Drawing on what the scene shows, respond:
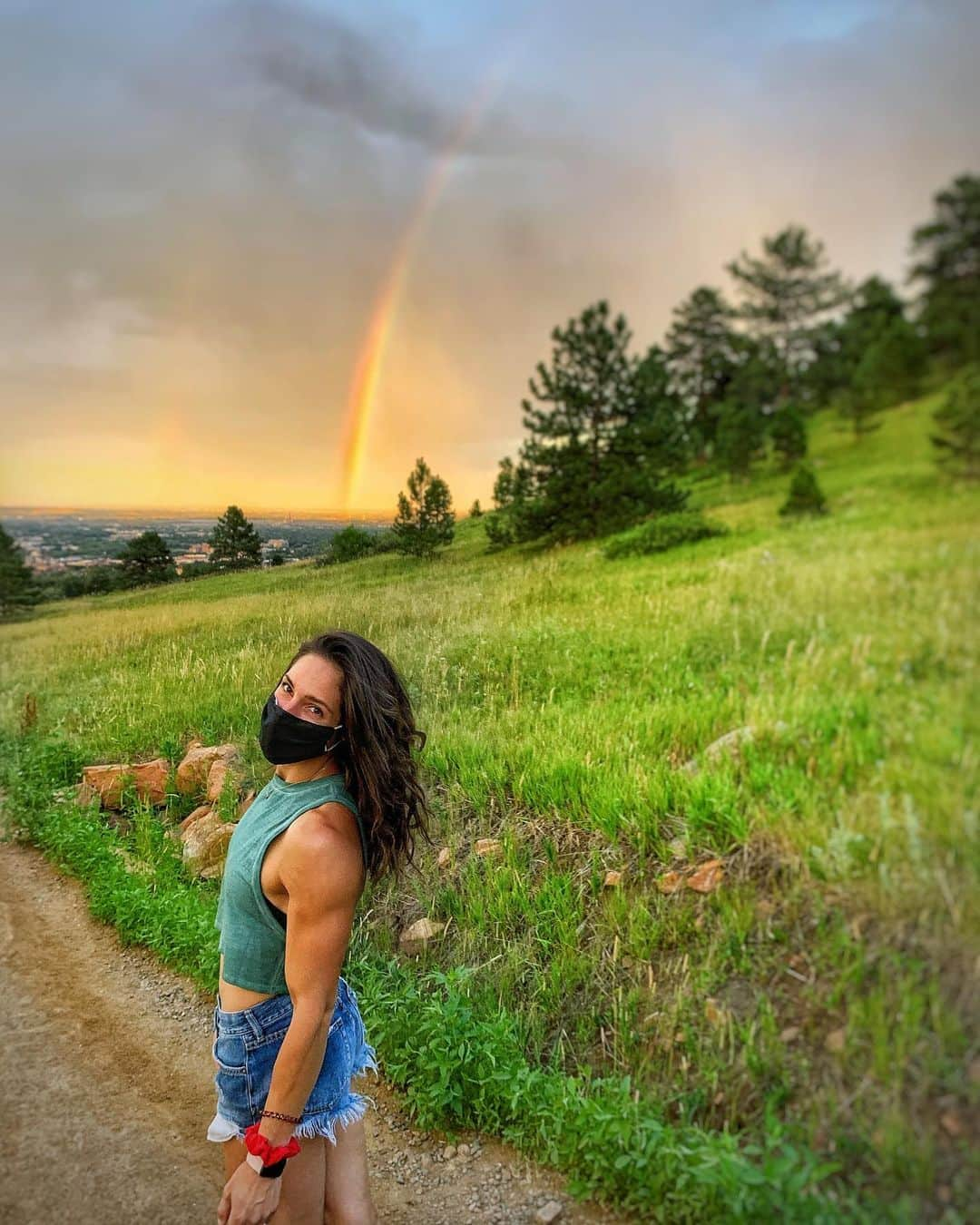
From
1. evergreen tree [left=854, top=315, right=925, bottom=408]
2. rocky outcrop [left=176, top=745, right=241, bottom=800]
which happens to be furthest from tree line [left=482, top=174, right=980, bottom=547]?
rocky outcrop [left=176, top=745, right=241, bottom=800]

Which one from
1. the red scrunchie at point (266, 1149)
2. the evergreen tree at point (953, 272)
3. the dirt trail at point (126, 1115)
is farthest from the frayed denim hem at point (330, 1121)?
the evergreen tree at point (953, 272)

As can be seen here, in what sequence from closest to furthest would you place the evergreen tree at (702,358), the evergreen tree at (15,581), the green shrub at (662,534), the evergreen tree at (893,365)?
the evergreen tree at (893,365)
the evergreen tree at (702,358)
the green shrub at (662,534)
the evergreen tree at (15,581)

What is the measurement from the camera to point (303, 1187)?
9.71 ft

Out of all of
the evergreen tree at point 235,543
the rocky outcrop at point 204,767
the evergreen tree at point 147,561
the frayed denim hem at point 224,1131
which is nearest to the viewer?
the frayed denim hem at point 224,1131

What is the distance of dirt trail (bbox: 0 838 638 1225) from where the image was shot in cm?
354

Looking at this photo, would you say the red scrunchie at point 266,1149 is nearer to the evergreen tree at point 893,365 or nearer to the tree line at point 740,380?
the tree line at point 740,380

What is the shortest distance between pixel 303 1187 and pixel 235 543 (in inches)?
137

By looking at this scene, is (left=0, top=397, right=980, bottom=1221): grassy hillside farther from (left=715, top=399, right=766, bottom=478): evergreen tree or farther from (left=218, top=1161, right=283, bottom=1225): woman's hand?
(left=218, top=1161, right=283, bottom=1225): woman's hand

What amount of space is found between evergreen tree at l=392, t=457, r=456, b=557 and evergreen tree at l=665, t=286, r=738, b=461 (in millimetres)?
1454

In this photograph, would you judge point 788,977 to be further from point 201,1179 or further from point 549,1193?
point 201,1179

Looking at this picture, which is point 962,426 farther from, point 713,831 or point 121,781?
point 121,781

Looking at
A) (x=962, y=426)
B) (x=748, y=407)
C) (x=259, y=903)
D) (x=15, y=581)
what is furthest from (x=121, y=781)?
(x=962, y=426)

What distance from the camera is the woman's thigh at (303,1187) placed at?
2945mm

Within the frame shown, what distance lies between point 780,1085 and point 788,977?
33cm
